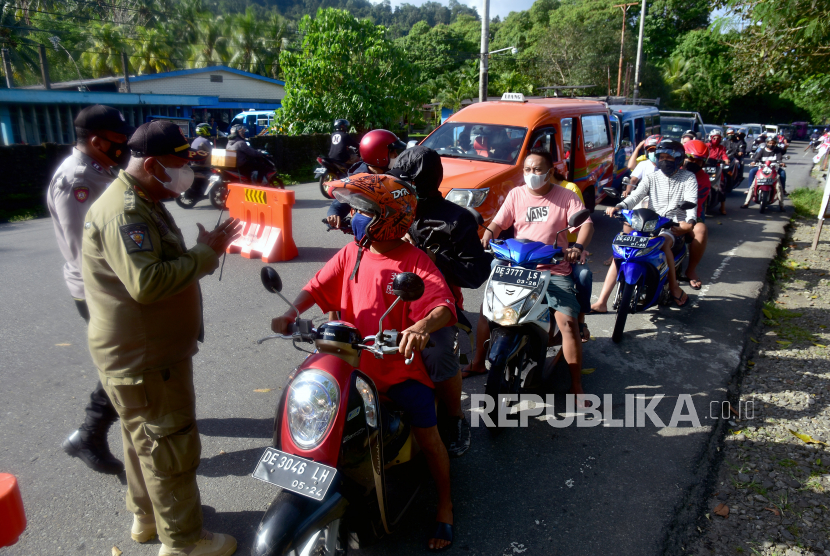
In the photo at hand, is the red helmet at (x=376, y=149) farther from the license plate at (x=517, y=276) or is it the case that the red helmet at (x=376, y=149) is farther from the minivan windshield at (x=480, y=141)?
the minivan windshield at (x=480, y=141)

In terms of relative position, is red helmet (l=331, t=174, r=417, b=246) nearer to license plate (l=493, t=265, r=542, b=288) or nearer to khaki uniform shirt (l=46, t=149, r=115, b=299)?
license plate (l=493, t=265, r=542, b=288)

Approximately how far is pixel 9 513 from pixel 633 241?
5371mm

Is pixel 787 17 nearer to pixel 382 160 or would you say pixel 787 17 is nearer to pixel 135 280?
pixel 382 160

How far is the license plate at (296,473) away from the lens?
2.12 meters

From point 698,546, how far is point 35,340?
5481mm

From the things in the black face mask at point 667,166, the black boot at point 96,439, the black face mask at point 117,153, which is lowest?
the black boot at point 96,439

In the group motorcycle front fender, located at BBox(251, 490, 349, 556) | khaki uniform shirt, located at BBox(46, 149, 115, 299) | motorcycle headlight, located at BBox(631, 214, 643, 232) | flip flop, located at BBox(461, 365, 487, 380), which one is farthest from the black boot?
motorcycle headlight, located at BBox(631, 214, 643, 232)

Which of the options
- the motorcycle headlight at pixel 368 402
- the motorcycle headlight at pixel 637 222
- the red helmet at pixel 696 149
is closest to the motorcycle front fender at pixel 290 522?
the motorcycle headlight at pixel 368 402

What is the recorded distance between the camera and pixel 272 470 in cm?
222

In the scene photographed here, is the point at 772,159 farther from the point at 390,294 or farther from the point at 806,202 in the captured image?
the point at 390,294

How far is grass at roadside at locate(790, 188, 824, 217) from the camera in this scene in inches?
491

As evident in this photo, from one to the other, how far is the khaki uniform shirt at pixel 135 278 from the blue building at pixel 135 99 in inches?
864

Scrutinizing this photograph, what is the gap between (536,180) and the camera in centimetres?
448

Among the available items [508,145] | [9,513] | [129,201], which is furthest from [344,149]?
[9,513]
